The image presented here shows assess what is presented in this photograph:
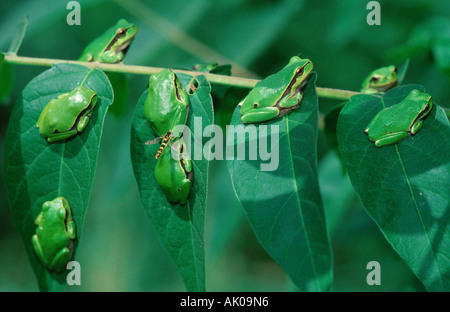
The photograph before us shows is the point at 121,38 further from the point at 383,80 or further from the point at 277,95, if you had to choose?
the point at 383,80

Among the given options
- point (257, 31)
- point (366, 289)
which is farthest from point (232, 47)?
point (366, 289)

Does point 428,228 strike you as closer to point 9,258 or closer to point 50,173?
point 50,173

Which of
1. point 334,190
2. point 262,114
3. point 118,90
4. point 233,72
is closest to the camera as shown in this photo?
point 262,114

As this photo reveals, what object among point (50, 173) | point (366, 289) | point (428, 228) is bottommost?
point (428, 228)

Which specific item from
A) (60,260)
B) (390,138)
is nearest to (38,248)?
(60,260)

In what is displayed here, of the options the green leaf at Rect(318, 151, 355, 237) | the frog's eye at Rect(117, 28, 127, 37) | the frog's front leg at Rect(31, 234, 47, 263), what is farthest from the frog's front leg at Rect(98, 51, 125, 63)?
the green leaf at Rect(318, 151, 355, 237)

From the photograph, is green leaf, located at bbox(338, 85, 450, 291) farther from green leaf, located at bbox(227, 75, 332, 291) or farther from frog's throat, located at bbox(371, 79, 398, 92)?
frog's throat, located at bbox(371, 79, 398, 92)
